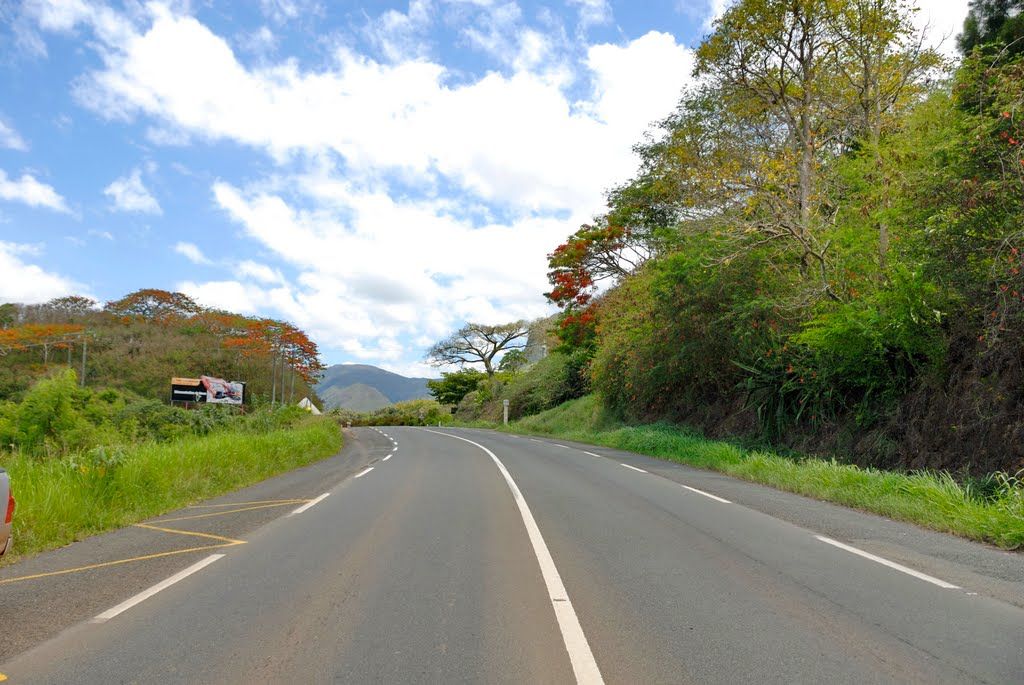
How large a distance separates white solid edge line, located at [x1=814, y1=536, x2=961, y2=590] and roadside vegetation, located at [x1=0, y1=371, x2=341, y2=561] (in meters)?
8.74

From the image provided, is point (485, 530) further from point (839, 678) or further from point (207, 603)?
point (839, 678)

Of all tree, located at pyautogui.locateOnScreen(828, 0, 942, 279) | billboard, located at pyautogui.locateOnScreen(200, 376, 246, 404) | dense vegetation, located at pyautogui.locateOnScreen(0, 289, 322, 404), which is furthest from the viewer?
dense vegetation, located at pyautogui.locateOnScreen(0, 289, 322, 404)

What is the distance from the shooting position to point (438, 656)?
4.24 meters

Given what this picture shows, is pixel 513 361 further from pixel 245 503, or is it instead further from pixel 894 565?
pixel 894 565

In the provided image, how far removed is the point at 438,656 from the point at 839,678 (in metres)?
2.32

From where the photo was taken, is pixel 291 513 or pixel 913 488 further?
pixel 913 488

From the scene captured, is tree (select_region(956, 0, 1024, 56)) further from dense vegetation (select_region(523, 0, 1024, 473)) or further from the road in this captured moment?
the road

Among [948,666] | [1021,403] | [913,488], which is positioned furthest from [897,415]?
[948,666]

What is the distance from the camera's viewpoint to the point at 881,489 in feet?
37.7

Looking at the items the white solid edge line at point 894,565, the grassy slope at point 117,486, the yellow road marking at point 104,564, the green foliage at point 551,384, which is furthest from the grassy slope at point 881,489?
the green foliage at point 551,384

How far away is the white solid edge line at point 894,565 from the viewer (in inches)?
241

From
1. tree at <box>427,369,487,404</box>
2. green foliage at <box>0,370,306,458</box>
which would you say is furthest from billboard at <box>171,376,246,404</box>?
green foliage at <box>0,370,306,458</box>

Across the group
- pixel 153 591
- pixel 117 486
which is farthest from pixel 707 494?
pixel 117 486

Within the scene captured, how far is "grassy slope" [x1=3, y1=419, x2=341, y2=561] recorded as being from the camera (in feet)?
26.2
